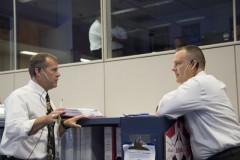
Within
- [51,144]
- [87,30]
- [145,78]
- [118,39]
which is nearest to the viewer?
[51,144]

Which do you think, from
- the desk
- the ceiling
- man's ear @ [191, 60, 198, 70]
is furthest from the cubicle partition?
the ceiling

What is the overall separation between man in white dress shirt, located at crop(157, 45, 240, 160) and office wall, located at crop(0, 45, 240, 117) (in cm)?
62

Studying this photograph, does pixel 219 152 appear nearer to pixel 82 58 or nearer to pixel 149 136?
pixel 149 136

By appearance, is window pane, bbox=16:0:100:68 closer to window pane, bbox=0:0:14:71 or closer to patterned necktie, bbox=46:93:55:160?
window pane, bbox=0:0:14:71

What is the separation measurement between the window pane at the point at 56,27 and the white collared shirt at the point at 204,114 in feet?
5.50

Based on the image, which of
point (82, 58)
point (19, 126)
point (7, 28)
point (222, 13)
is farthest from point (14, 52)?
point (222, 13)

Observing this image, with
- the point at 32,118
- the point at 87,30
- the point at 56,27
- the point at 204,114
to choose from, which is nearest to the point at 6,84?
the point at 56,27

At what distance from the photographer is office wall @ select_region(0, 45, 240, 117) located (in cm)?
235

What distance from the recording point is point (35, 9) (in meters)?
4.16

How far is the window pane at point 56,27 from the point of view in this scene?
3455 millimetres

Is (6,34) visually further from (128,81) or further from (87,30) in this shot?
(128,81)

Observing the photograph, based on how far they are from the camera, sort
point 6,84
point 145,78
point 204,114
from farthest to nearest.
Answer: point 6,84 → point 145,78 → point 204,114

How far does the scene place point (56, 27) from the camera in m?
3.96

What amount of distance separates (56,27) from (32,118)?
2.08 meters
